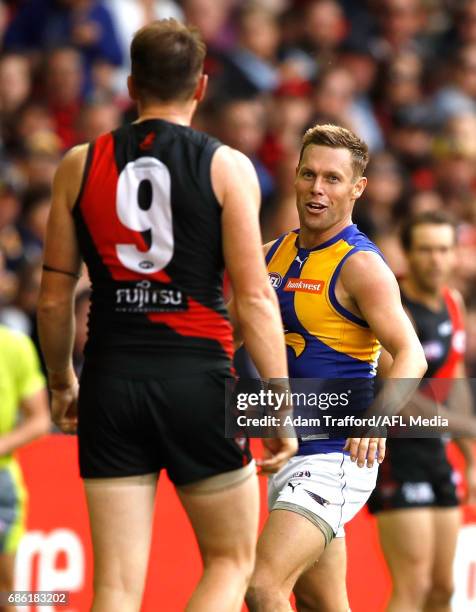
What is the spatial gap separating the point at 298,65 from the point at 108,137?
8484 millimetres

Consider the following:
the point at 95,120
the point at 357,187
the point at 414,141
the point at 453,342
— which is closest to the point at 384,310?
the point at 357,187

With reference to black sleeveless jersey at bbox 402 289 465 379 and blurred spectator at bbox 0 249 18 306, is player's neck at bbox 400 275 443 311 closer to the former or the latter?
black sleeveless jersey at bbox 402 289 465 379

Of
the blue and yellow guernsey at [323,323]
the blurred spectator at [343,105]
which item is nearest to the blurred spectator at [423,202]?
the blurred spectator at [343,105]

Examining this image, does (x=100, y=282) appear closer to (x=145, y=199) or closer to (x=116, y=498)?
(x=145, y=199)

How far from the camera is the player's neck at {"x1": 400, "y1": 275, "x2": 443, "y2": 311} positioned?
311 inches

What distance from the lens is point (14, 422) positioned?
7500 millimetres

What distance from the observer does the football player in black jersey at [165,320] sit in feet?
15.0

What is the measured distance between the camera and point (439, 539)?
762cm

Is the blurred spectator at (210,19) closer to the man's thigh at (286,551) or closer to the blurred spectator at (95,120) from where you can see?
the blurred spectator at (95,120)

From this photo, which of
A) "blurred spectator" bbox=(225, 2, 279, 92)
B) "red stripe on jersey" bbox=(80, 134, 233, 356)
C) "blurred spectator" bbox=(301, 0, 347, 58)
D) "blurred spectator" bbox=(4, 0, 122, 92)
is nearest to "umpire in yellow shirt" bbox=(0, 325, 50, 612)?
"red stripe on jersey" bbox=(80, 134, 233, 356)

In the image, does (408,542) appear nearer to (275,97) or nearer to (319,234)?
(319,234)

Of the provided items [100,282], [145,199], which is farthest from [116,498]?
[145,199]

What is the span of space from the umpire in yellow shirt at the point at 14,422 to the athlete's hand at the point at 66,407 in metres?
1.94

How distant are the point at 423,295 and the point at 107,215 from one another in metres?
3.69
